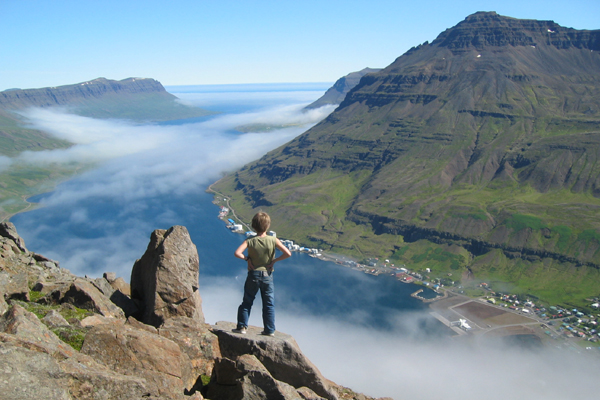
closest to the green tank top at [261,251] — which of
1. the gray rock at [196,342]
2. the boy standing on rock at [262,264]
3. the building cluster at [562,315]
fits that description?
the boy standing on rock at [262,264]

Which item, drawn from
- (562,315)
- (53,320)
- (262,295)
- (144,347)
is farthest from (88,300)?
(562,315)

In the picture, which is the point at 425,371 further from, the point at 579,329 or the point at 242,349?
the point at 242,349

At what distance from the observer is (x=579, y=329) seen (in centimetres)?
16375

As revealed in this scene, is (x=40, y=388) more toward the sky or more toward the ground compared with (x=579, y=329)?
more toward the sky

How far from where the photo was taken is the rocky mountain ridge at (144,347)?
547 inches

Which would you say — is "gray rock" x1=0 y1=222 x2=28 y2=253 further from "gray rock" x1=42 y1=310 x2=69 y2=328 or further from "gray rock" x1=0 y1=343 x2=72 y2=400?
"gray rock" x1=0 y1=343 x2=72 y2=400

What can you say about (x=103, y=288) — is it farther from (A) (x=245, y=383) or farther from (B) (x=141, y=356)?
(A) (x=245, y=383)

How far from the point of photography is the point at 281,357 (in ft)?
64.6

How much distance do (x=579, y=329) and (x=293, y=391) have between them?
7190 inches

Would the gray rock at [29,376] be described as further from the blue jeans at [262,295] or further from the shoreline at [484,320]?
the shoreline at [484,320]

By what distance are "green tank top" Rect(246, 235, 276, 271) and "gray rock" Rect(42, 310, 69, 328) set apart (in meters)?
8.66

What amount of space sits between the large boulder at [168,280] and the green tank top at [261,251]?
6.99 m

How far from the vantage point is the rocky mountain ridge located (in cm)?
1391

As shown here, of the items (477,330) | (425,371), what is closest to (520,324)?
(477,330)
